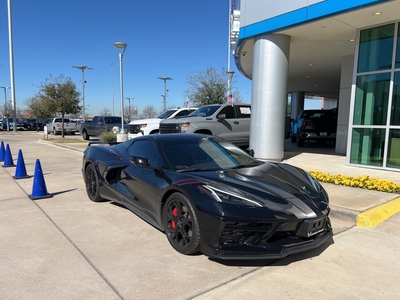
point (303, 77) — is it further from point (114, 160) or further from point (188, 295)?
point (188, 295)

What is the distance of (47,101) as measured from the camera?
20688 mm

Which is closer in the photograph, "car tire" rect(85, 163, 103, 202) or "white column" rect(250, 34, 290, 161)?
"car tire" rect(85, 163, 103, 202)

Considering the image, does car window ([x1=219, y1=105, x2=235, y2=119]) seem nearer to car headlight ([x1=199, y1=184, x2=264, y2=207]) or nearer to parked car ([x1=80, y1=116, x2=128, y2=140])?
car headlight ([x1=199, y1=184, x2=264, y2=207])

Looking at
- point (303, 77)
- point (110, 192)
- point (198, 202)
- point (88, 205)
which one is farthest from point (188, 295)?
point (303, 77)

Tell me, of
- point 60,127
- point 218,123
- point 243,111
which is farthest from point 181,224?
point 60,127

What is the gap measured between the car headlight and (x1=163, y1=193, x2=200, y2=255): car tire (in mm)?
257

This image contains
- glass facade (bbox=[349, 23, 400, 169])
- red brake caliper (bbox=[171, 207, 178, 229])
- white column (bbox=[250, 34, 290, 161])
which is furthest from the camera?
white column (bbox=[250, 34, 290, 161])

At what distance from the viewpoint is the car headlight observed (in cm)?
294

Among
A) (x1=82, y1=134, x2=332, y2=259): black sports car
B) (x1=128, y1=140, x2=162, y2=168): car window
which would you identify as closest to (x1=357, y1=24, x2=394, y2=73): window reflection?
(x1=82, y1=134, x2=332, y2=259): black sports car

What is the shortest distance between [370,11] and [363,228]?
5668mm

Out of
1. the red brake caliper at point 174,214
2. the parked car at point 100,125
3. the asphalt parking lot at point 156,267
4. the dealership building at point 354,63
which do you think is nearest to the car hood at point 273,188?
the red brake caliper at point 174,214

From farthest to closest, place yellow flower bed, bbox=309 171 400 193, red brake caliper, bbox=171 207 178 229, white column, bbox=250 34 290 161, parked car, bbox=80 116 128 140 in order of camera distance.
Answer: parked car, bbox=80 116 128 140 → white column, bbox=250 34 290 161 → yellow flower bed, bbox=309 171 400 193 → red brake caliper, bbox=171 207 178 229

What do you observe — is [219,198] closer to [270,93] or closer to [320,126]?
[270,93]

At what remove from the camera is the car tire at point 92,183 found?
5.27 metres
